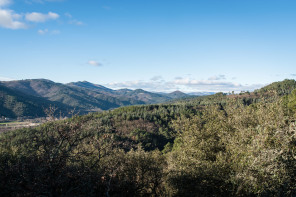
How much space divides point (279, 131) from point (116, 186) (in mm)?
18131

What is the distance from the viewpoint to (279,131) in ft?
53.6

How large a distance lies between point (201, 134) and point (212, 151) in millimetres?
3171

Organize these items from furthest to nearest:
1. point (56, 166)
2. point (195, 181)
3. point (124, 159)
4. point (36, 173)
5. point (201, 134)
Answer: point (201, 134)
point (124, 159)
point (195, 181)
point (56, 166)
point (36, 173)

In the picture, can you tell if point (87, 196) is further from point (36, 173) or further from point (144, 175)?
point (144, 175)

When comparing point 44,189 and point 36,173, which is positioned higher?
point 36,173

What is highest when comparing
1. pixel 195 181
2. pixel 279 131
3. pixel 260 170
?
pixel 279 131

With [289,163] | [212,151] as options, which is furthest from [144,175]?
[289,163]

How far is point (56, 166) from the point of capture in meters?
13.5

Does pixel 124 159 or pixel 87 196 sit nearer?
pixel 87 196

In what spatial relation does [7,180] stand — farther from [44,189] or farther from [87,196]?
[87,196]

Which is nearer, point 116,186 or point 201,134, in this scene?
point 116,186

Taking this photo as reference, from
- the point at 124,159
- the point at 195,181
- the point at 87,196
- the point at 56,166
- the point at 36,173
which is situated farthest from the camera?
the point at 124,159

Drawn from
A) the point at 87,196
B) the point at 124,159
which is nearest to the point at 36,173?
the point at 87,196

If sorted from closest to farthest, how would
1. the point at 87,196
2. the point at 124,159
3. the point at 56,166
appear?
the point at 56,166
the point at 87,196
the point at 124,159
